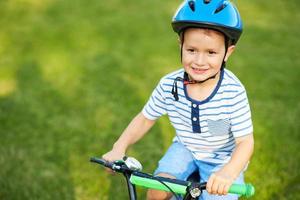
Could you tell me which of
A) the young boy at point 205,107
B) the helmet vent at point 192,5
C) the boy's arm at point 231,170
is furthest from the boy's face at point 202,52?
the boy's arm at point 231,170

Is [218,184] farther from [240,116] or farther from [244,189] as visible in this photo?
[240,116]

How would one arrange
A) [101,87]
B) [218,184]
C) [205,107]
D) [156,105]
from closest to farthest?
1. [218,184]
2. [205,107]
3. [156,105]
4. [101,87]

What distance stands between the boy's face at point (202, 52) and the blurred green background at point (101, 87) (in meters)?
1.90

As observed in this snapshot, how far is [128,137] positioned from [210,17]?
0.99m

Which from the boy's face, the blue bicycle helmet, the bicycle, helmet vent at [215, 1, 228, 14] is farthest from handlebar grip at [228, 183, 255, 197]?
helmet vent at [215, 1, 228, 14]

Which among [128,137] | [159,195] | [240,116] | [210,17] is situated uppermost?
[210,17]

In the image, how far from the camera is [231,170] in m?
2.52

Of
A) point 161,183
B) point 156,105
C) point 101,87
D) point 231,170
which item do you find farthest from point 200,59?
point 101,87

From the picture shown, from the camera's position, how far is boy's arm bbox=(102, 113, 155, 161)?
2818mm

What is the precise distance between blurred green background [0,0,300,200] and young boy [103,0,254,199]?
53.5 inches

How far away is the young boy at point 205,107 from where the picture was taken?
8.75 ft

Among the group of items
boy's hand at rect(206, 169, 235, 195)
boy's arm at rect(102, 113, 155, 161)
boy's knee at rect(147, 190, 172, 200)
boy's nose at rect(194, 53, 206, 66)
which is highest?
boy's nose at rect(194, 53, 206, 66)

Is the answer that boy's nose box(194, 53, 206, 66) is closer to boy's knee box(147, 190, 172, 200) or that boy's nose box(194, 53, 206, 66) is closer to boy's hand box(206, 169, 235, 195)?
Answer: boy's hand box(206, 169, 235, 195)

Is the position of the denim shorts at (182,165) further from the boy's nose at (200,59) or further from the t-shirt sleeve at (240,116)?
the boy's nose at (200,59)
